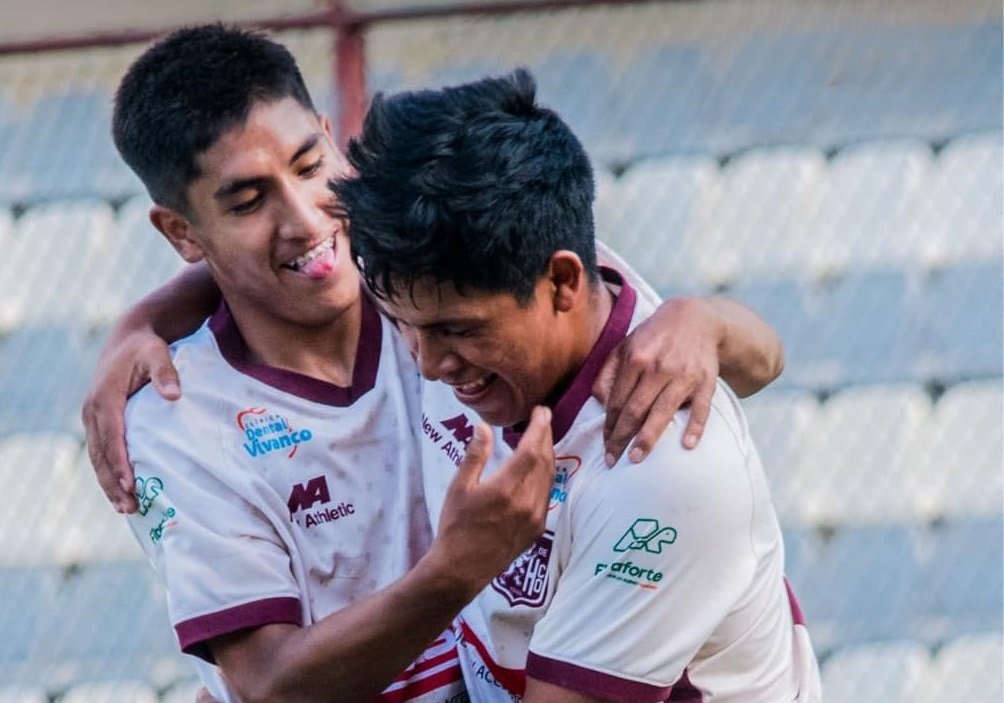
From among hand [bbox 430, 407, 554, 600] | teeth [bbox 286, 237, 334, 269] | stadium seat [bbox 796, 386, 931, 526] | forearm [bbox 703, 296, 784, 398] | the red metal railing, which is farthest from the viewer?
stadium seat [bbox 796, 386, 931, 526]

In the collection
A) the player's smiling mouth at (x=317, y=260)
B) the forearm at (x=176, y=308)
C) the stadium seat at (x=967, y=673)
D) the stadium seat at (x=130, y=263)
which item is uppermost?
the player's smiling mouth at (x=317, y=260)

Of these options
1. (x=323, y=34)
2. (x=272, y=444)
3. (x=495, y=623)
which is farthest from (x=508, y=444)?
(x=323, y=34)

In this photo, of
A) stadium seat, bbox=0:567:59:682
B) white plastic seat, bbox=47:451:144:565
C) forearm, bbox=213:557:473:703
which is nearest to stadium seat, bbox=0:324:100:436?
white plastic seat, bbox=47:451:144:565

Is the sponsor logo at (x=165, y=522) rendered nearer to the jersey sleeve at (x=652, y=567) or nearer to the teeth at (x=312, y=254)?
the teeth at (x=312, y=254)

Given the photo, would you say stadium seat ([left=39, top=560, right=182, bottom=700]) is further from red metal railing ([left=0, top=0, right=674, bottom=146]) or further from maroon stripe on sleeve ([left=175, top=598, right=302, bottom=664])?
maroon stripe on sleeve ([left=175, top=598, right=302, bottom=664])

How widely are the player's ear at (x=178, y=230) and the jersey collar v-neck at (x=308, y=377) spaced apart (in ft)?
0.26

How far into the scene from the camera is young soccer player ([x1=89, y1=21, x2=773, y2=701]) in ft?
6.09

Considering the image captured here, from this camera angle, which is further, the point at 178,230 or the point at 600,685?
the point at 178,230

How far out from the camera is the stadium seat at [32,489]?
3.64 meters

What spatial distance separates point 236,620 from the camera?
1826mm

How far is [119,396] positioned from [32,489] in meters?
1.81

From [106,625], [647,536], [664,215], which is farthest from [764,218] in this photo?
[647,536]

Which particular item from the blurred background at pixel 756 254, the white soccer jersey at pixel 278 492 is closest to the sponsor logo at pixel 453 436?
the white soccer jersey at pixel 278 492

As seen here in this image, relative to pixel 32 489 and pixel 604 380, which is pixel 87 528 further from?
pixel 604 380
